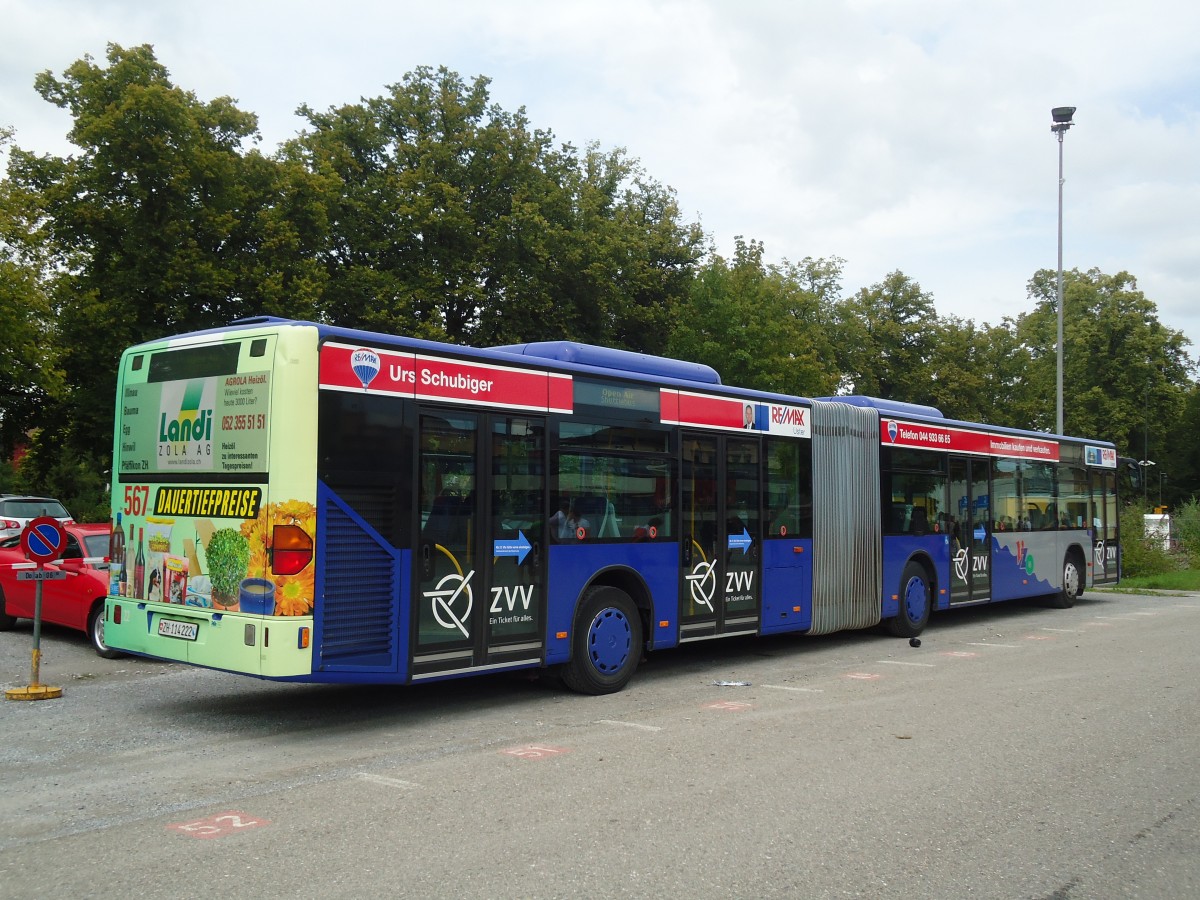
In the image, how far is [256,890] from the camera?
4609 mm

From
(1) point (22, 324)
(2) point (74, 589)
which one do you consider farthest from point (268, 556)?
(1) point (22, 324)

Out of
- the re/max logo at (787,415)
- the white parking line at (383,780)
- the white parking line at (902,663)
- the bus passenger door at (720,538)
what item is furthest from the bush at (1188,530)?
the white parking line at (383,780)

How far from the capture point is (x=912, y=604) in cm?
1475

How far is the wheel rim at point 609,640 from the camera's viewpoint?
9.72m

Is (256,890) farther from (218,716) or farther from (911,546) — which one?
(911,546)

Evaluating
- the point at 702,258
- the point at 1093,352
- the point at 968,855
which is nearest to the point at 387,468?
the point at 968,855

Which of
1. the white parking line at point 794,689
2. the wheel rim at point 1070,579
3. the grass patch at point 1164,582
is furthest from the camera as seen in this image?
the grass patch at point 1164,582

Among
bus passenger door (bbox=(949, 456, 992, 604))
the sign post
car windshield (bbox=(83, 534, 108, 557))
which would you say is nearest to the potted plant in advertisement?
the sign post

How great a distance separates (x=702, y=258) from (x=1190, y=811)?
117 feet

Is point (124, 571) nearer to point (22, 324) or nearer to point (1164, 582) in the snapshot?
point (22, 324)

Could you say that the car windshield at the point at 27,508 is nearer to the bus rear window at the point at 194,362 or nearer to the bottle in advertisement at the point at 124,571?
the bottle in advertisement at the point at 124,571

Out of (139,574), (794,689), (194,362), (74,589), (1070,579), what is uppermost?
(194,362)

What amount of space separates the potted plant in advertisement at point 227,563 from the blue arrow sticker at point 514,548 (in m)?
2.05

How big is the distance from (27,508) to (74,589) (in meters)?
12.6
